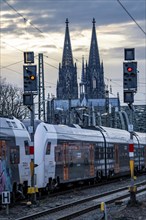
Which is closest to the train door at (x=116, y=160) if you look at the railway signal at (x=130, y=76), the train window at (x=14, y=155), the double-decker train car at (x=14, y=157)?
the double-decker train car at (x=14, y=157)

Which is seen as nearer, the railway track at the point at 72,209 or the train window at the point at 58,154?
the railway track at the point at 72,209

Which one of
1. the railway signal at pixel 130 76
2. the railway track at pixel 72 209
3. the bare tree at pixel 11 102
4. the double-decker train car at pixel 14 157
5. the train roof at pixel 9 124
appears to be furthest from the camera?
the bare tree at pixel 11 102

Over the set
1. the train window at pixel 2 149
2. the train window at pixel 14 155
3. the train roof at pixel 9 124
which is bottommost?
the train window at pixel 14 155

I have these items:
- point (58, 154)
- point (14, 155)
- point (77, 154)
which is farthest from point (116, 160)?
point (14, 155)

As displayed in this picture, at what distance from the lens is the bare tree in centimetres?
8573

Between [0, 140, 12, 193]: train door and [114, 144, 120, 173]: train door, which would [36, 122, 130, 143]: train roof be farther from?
[0, 140, 12, 193]: train door

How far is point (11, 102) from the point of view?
8950cm

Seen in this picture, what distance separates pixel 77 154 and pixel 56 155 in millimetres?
4131

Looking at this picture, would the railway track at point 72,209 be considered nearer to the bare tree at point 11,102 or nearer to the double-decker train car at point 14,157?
the double-decker train car at point 14,157

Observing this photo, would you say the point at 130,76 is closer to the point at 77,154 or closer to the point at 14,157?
the point at 14,157

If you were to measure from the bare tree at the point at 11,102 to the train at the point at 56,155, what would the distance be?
39085 millimetres

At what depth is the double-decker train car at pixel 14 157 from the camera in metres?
23.7

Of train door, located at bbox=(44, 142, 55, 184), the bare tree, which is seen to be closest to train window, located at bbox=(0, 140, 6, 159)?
train door, located at bbox=(44, 142, 55, 184)

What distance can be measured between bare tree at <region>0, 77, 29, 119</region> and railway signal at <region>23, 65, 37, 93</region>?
192ft
